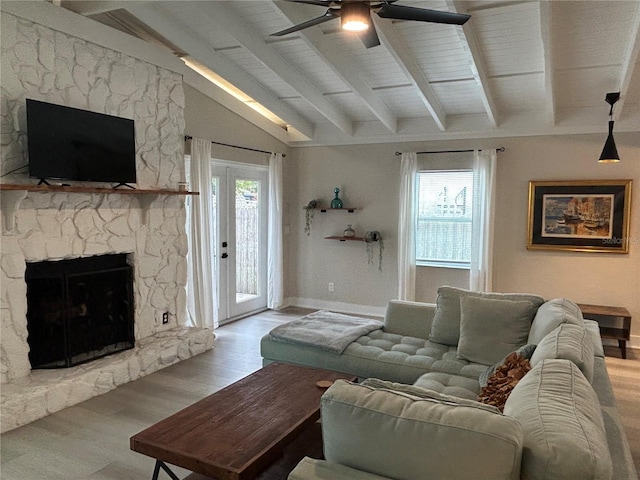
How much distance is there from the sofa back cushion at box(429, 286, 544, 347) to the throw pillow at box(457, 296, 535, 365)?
0.17 metres

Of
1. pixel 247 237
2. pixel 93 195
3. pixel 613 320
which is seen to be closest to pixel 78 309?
pixel 93 195

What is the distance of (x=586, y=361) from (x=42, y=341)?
3876 mm

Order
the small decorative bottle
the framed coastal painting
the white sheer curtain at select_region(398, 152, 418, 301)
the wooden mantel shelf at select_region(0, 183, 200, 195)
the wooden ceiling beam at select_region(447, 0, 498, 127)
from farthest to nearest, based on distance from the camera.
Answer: the small decorative bottle < the white sheer curtain at select_region(398, 152, 418, 301) < the framed coastal painting < the wooden ceiling beam at select_region(447, 0, 498, 127) < the wooden mantel shelf at select_region(0, 183, 200, 195)

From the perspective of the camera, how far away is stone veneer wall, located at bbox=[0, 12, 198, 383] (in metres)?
3.54

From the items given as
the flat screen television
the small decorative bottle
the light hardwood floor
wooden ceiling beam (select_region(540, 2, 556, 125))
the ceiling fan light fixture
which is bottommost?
the light hardwood floor

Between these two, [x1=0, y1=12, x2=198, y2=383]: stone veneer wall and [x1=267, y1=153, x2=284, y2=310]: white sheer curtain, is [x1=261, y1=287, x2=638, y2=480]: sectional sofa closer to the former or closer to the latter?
[x1=0, y1=12, x2=198, y2=383]: stone veneer wall

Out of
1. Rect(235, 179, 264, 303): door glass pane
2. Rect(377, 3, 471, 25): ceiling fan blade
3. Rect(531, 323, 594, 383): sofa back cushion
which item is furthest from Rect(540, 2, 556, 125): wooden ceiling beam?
Rect(235, 179, 264, 303): door glass pane

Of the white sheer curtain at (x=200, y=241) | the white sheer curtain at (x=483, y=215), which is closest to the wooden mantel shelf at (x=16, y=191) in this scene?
the white sheer curtain at (x=200, y=241)

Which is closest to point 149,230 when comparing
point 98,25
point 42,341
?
point 42,341

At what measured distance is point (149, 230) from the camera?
473cm

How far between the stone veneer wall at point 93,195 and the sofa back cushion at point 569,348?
360 centimetres

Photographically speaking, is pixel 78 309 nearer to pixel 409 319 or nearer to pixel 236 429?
pixel 236 429

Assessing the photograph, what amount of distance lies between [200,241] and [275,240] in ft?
5.44

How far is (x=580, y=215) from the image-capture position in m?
5.46
